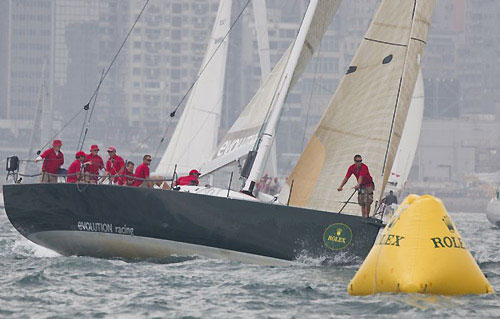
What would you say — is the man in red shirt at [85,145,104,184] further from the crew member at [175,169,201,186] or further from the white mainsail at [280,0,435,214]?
the white mainsail at [280,0,435,214]

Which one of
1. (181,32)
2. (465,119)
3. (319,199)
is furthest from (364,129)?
(181,32)

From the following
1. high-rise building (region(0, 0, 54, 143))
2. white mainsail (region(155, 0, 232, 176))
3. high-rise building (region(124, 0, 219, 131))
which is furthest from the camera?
high-rise building (region(124, 0, 219, 131))

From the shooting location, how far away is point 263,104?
16.9 meters

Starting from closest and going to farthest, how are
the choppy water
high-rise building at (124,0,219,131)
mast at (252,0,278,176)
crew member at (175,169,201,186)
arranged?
the choppy water, crew member at (175,169,201,186), mast at (252,0,278,176), high-rise building at (124,0,219,131)

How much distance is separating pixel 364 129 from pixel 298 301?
15.0 ft

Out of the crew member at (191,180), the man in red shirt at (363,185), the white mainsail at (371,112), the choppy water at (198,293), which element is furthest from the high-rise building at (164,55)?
the choppy water at (198,293)

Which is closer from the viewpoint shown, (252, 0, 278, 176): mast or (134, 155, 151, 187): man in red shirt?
(134, 155, 151, 187): man in red shirt

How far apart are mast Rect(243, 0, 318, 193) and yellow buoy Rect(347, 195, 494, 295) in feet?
11.0

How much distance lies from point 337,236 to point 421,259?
10.4 ft

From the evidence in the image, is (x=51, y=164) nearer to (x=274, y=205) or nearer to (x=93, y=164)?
(x=93, y=164)

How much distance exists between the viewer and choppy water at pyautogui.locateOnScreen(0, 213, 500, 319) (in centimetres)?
1179

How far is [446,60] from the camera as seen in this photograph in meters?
184

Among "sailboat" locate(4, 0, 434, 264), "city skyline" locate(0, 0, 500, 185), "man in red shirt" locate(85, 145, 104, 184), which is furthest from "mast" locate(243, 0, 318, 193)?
"city skyline" locate(0, 0, 500, 185)

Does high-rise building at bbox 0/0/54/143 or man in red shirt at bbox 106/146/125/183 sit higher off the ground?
high-rise building at bbox 0/0/54/143
